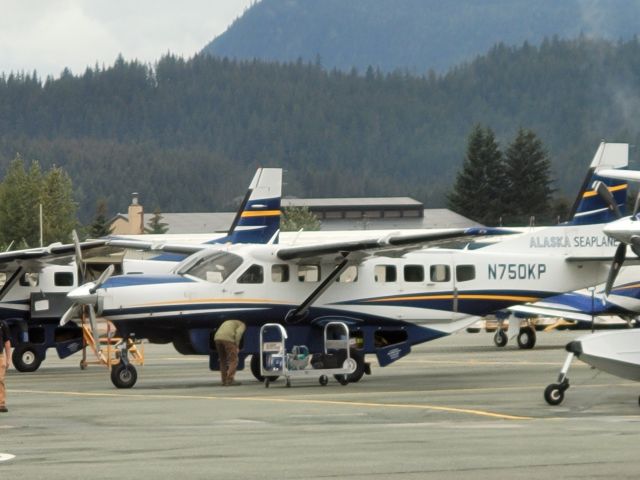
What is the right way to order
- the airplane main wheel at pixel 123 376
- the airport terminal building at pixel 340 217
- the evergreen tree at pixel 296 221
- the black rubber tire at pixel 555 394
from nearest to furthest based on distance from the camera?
1. the black rubber tire at pixel 555 394
2. the airplane main wheel at pixel 123 376
3. the evergreen tree at pixel 296 221
4. the airport terminal building at pixel 340 217

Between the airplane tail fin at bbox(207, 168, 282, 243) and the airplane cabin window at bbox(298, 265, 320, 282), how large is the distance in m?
12.4

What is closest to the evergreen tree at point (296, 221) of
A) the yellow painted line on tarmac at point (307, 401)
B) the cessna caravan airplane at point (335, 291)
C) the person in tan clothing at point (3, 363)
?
the cessna caravan airplane at point (335, 291)

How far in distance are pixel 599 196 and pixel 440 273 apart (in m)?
7.68

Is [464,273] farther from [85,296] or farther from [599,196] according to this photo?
[85,296]

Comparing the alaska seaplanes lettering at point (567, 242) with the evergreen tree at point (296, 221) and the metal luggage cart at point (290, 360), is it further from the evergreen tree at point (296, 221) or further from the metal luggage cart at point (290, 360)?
the evergreen tree at point (296, 221)

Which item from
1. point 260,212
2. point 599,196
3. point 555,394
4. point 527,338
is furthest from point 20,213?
point 555,394

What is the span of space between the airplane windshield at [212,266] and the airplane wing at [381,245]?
0.91m

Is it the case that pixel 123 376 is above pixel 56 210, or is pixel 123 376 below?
below

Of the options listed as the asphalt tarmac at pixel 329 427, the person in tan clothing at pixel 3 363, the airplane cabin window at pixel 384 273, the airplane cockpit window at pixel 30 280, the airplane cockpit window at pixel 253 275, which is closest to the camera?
the asphalt tarmac at pixel 329 427

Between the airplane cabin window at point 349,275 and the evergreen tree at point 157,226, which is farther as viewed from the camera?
the evergreen tree at point 157,226

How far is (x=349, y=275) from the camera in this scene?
26.8 meters

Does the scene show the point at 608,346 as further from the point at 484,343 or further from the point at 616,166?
the point at 484,343

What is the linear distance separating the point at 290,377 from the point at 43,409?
5588 millimetres

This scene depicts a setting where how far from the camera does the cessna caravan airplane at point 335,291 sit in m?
25.1
